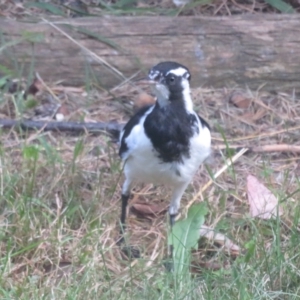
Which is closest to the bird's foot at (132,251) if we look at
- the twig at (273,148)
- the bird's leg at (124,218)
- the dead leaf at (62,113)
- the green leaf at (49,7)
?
the bird's leg at (124,218)

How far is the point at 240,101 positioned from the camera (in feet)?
17.1

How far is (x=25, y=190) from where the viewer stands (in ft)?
13.4

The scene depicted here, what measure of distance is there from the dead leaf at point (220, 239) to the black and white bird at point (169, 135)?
0.88 ft

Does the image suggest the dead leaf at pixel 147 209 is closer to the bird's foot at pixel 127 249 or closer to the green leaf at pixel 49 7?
the bird's foot at pixel 127 249

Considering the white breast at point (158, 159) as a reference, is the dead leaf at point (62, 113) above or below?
below

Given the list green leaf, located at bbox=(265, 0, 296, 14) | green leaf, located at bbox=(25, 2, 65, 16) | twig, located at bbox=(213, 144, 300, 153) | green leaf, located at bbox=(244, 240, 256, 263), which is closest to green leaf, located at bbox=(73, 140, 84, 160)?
twig, located at bbox=(213, 144, 300, 153)

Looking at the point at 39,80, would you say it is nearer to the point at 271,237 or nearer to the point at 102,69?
the point at 102,69

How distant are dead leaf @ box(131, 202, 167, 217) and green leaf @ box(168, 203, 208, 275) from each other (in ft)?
1.25

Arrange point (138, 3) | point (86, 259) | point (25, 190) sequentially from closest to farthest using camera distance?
point (86, 259), point (25, 190), point (138, 3)

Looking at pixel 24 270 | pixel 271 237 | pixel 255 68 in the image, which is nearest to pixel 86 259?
pixel 24 270

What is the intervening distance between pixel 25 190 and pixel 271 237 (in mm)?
1103

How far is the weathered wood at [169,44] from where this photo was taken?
517 cm

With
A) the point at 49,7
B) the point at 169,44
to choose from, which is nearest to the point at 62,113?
the point at 169,44

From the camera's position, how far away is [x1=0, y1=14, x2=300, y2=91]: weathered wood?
204 inches
